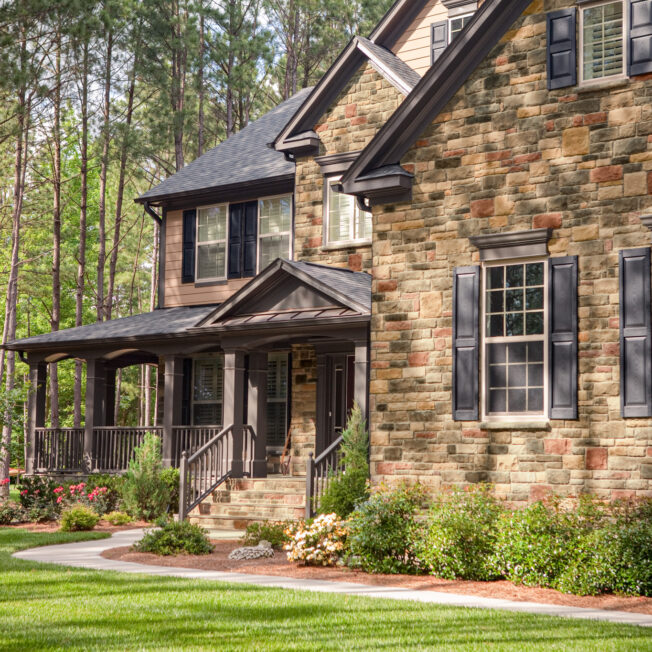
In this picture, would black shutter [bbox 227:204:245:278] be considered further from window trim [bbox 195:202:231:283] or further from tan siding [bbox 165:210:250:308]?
tan siding [bbox 165:210:250:308]

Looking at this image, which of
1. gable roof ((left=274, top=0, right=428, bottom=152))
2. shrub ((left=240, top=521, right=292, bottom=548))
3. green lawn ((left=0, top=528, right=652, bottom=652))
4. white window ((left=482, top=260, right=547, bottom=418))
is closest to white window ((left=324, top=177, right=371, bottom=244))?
gable roof ((left=274, top=0, right=428, bottom=152))

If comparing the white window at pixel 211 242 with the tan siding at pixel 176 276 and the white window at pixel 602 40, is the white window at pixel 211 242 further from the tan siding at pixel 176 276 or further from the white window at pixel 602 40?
the white window at pixel 602 40

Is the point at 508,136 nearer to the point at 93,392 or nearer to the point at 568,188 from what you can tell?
the point at 568,188

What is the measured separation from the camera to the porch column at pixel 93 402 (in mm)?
20312

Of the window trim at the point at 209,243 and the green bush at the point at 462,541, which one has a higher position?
the window trim at the point at 209,243

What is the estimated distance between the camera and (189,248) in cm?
2164

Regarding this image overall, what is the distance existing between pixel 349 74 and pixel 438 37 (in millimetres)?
2346

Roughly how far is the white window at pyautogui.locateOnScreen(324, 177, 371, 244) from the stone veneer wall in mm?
5284

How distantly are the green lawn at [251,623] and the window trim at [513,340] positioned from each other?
3.53 meters

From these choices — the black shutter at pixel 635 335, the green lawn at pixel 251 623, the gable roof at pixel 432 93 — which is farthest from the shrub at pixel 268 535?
the black shutter at pixel 635 335

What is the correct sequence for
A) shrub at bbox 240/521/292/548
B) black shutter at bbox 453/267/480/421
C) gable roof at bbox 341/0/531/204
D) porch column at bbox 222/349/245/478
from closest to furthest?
black shutter at bbox 453/267/480/421
gable roof at bbox 341/0/531/204
shrub at bbox 240/521/292/548
porch column at bbox 222/349/245/478

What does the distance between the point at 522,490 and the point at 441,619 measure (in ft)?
11.9

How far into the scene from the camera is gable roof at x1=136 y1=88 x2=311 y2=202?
67.4 feet

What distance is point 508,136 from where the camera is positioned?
12094 millimetres
